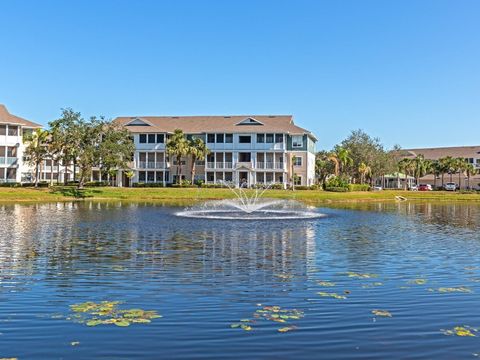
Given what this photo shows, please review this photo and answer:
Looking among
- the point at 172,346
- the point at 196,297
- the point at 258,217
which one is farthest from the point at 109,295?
the point at 258,217

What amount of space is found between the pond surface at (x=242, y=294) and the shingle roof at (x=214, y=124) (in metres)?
56.9

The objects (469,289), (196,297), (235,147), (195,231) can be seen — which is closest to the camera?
(196,297)

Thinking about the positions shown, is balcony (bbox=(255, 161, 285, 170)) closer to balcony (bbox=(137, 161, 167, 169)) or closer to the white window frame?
the white window frame

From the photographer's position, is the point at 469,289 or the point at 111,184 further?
the point at 111,184

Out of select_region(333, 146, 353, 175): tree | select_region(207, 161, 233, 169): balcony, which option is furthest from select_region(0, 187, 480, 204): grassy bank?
select_region(333, 146, 353, 175): tree

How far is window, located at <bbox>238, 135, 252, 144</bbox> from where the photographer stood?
83562mm

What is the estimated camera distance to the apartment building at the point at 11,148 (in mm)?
77750

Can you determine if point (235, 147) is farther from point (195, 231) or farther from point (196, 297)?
point (196, 297)

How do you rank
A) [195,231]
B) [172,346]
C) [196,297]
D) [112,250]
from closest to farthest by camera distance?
[172,346] < [196,297] < [112,250] < [195,231]

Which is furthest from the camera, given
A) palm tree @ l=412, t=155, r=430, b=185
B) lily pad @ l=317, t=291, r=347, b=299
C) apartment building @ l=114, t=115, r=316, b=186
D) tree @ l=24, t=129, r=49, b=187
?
palm tree @ l=412, t=155, r=430, b=185

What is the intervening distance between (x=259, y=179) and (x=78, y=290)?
2768 inches

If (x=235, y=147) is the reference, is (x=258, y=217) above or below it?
below

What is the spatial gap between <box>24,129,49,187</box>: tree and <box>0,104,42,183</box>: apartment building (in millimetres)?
2587

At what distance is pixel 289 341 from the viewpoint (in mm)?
9930
